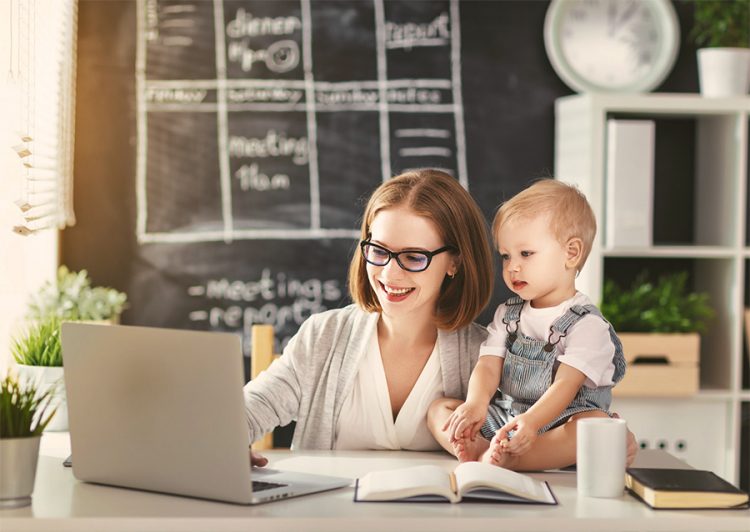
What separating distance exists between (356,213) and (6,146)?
1375 mm

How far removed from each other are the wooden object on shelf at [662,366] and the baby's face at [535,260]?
1.30 metres

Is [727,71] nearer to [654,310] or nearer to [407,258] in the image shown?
[654,310]

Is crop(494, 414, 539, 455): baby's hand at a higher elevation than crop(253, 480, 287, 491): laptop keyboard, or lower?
higher

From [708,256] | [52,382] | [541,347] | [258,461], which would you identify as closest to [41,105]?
[52,382]

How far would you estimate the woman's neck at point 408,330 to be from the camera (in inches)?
74.0

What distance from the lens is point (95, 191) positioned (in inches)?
128

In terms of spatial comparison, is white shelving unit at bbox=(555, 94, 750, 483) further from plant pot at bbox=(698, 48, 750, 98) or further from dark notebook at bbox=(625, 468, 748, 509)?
dark notebook at bbox=(625, 468, 748, 509)

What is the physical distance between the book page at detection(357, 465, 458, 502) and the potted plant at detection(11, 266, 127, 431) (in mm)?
557

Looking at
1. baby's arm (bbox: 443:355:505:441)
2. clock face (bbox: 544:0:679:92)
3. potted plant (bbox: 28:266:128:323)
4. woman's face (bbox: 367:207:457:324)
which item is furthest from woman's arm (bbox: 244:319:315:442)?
clock face (bbox: 544:0:679:92)

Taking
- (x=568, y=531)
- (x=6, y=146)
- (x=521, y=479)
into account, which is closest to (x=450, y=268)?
(x=521, y=479)

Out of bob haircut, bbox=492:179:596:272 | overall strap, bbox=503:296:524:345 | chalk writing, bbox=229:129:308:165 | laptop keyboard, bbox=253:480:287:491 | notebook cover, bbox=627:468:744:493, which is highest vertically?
chalk writing, bbox=229:129:308:165

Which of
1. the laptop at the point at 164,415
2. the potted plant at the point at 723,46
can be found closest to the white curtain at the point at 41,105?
the laptop at the point at 164,415

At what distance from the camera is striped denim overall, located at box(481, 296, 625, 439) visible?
1702 millimetres

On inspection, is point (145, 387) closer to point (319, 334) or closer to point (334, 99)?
point (319, 334)
